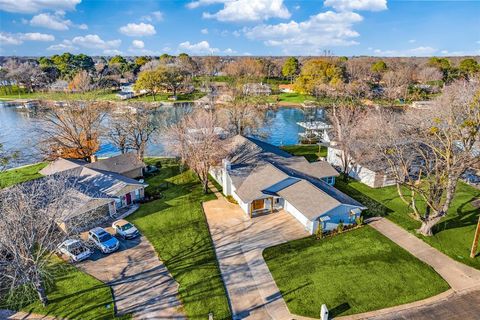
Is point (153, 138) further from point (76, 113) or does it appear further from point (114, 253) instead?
point (114, 253)

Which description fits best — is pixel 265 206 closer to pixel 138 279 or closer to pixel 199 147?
pixel 199 147

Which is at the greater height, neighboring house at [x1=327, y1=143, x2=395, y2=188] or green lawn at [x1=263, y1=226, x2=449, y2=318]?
neighboring house at [x1=327, y1=143, x2=395, y2=188]

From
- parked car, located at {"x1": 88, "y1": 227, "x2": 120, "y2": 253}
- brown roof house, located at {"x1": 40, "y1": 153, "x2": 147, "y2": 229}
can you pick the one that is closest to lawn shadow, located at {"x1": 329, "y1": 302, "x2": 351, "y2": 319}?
parked car, located at {"x1": 88, "y1": 227, "x2": 120, "y2": 253}

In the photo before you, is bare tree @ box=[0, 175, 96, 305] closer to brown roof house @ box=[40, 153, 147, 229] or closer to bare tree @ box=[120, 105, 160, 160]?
brown roof house @ box=[40, 153, 147, 229]

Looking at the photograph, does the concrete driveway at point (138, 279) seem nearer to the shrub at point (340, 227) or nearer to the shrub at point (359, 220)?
the shrub at point (340, 227)

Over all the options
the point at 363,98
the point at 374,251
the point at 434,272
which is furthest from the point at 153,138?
the point at 363,98

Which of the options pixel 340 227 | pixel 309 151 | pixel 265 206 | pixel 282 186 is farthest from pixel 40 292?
pixel 309 151
